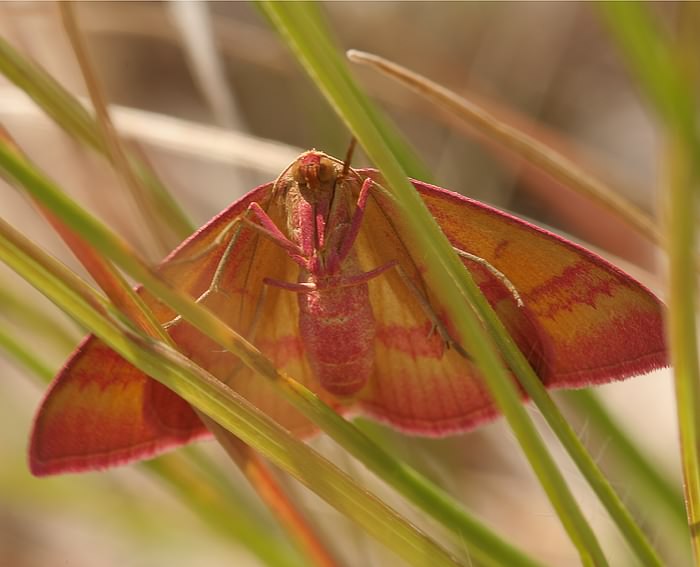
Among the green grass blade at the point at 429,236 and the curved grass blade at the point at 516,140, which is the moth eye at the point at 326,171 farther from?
the green grass blade at the point at 429,236

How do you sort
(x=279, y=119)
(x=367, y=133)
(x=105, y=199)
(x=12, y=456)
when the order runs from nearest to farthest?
(x=367, y=133)
(x=12, y=456)
(x=105, y=199)
(x=279, y=119)

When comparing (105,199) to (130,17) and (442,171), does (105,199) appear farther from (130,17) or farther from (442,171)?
(442,171)

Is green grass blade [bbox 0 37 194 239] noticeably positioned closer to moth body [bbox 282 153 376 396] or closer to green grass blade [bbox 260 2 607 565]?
moth body [bbox 282 153 376 396]

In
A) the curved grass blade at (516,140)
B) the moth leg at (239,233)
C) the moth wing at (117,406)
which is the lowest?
the moth wing at (117,406)

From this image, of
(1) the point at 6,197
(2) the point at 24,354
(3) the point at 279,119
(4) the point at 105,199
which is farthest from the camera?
(3) the point at 279,119

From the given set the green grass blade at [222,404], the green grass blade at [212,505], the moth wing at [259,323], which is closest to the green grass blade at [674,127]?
the green grass blade at [222,404]

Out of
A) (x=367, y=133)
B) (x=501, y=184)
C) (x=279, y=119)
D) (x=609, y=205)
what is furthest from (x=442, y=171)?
(x=367, y=133)
